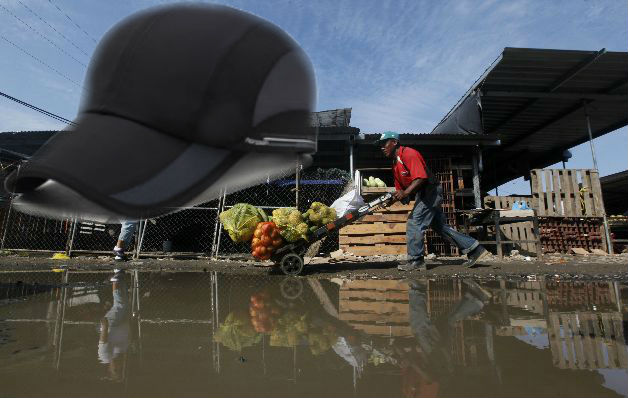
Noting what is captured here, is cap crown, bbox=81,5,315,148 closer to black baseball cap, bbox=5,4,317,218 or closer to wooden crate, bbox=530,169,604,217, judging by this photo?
Result: black baseball cap, bbox=5,4,317,218

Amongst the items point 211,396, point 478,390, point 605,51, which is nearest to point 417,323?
point 478,390

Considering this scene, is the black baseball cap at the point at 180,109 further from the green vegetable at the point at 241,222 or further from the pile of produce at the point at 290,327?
the green vegetable at the point at 241,222

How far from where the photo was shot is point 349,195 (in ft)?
18.1

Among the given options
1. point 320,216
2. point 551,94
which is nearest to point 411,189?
point 320,216

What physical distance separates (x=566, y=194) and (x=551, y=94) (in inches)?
113

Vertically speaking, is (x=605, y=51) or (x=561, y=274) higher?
(x=605, y=51)

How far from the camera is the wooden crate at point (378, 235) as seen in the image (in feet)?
27.0

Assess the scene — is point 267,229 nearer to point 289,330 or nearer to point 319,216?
point 319,216

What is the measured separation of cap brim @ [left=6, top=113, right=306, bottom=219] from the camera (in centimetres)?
97

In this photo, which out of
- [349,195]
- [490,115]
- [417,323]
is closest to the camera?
[417,323]

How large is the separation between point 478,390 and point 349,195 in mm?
4439

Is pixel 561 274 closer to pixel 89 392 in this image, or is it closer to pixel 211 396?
pixel 211 396

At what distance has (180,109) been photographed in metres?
0.95

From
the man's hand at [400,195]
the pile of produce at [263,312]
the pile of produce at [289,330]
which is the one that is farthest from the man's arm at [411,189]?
the pile of produce at [289,330]
